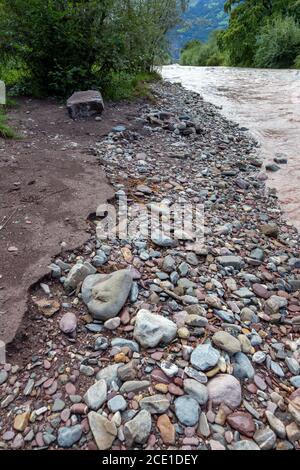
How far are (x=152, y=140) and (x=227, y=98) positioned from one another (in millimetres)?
5628

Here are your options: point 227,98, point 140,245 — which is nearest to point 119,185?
point 140,245

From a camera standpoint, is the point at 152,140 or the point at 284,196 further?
Answer: the point at 152,140

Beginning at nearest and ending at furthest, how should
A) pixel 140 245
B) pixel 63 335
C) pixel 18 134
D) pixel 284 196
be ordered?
pixel 63 335, pixel 140 245, pixel 284 196, pixel 18 134

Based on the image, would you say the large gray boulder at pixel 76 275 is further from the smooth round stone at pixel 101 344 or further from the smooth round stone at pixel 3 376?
the smooth round stone at pixel 3 376

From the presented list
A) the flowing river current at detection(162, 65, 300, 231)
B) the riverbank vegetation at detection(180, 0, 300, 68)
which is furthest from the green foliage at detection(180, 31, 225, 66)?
the flowing river current at detection(162, 65, 300, 231)

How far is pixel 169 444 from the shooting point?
4.82 feet

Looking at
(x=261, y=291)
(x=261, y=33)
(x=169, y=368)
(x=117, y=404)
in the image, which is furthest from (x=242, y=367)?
(x=261, y=33)

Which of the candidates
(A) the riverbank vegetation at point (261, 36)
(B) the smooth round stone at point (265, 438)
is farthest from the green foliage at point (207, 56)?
(B) the smooth round stone at point (265, 438)

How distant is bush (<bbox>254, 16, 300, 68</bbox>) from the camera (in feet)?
60.0

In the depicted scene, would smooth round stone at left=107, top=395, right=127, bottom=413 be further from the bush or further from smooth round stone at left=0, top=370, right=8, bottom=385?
the bush

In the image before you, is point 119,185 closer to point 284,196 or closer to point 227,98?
point 284,196

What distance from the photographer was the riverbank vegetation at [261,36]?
18453 millimetres

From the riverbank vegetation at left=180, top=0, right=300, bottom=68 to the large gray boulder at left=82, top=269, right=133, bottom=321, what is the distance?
61.0ft

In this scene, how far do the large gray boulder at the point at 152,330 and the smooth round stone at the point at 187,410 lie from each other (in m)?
0.34
